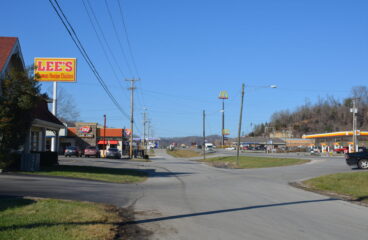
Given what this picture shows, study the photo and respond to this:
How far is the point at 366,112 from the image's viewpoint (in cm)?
13262

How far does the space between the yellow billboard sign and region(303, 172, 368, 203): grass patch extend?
1388 inches

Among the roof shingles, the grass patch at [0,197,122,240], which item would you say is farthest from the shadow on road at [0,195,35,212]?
the roof shingles

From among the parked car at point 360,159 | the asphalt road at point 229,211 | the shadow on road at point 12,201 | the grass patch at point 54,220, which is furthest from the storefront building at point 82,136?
the grass patch at point 54,220

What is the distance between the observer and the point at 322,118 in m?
156

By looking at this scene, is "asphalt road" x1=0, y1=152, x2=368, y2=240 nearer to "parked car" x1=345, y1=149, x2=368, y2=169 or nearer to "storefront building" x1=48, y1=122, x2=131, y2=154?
"parked car" x1=345, y1=149, x2=368, y2=169

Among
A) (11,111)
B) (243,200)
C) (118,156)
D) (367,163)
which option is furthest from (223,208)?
(118,156)

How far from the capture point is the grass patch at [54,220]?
25.4 feet

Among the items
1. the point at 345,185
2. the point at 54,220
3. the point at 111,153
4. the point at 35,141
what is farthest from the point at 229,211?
the point at 111,153

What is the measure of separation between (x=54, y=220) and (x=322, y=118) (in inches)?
6193

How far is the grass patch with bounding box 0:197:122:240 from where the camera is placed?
7742 millimetres

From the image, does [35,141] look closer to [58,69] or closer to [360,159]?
[58,69]

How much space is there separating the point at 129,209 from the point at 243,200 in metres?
4.53

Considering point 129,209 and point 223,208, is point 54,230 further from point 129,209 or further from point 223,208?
point 223,208

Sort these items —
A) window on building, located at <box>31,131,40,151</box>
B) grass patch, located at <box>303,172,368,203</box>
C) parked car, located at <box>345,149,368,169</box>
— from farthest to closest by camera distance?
window on building, located at <box>31,131,40,151</box> → parked car, located at <box>345,149,368,169</box> → grass patch, located at <box>303,172,368,203</box>
